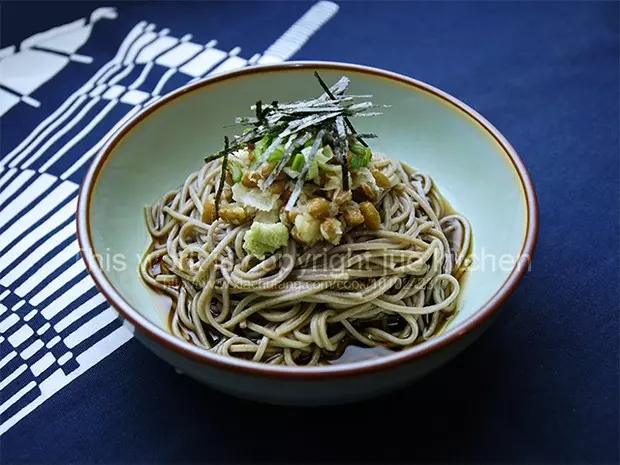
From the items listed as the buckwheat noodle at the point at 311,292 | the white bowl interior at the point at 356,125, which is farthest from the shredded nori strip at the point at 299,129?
the white bowl interior at the point at 356,125

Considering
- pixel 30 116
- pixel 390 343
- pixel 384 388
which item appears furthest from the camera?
pixel 30 116

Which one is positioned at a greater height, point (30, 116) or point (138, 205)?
point (30, 116)

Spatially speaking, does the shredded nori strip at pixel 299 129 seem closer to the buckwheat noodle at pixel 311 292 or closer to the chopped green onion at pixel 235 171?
the chopped green onion at pixel 235 171

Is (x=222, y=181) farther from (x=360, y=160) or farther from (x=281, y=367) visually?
(x=281, y=367)

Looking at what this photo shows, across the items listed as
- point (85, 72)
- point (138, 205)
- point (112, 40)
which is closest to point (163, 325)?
point (138, 205)

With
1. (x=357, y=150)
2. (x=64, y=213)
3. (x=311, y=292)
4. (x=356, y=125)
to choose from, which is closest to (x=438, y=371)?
(x=311, y=292)

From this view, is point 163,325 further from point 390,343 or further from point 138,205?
point 390,343

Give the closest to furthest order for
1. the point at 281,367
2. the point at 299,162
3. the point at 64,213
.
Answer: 1. the point at 281,367
2. the point at 299,162
3. the point at 64,213
